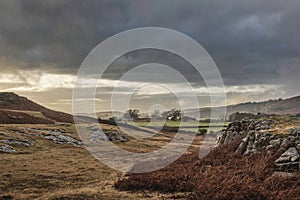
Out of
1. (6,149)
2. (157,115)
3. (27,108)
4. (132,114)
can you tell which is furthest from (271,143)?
(157,115)

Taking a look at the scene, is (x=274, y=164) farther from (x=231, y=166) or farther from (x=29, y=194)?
(x=29, y=194)

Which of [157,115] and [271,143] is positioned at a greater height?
[271,143]

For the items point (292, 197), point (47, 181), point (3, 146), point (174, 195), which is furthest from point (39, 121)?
point (292, 197)

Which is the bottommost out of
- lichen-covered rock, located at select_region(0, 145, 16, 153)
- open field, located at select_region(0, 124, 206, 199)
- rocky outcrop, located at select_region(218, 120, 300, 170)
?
open field, located at select_region(0, 124, 206, 199)

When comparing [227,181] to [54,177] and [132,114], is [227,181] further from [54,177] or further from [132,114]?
[132,114]

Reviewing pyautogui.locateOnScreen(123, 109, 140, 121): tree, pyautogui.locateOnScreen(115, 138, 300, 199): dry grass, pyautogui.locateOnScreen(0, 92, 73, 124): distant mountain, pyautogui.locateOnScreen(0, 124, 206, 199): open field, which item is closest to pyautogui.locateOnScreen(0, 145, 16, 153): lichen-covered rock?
pyautogui.locateOnScreen(0, 124, 206, 199): open field

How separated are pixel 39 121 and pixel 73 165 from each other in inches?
1767

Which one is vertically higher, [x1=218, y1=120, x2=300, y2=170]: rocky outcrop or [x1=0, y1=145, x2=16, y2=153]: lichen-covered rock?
[x1=218, y1=120, x2=300, y2=170]: rocky outcrop

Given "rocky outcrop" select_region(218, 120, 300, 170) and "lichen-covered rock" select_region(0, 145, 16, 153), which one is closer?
"rocky outcrop" select_region(218, 120, 300, 170)

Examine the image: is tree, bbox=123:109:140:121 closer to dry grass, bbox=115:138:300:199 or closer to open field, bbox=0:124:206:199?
open field, bbox=0:124:206:199

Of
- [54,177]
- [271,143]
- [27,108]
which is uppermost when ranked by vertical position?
[27,108]

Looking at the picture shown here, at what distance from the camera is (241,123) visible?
3216cm

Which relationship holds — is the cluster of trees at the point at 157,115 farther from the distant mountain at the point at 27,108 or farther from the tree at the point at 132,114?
the distant mountain at the point at 27,108

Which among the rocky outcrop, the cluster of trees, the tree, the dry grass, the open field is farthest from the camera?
the cluster of trees
